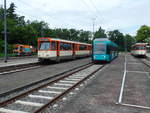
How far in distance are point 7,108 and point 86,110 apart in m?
2.56

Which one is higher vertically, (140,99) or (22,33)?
(22,33)

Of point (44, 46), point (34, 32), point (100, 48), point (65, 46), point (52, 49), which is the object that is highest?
point (34, 32)

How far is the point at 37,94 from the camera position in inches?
Result: 257

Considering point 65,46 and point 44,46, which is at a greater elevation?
point 65,46

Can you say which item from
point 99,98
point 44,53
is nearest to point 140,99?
point 99,98

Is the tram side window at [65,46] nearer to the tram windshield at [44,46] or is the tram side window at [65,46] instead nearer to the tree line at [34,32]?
the tram windshield at [44,46]

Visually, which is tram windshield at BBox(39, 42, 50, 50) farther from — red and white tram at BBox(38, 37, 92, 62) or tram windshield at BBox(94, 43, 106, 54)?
tram windshield at BBox(94, 43, 106, 54)

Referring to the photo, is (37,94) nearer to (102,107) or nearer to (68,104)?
(68,104)

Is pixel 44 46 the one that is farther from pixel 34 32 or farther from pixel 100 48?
pixel 34 32

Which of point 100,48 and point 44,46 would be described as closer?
point 44,46

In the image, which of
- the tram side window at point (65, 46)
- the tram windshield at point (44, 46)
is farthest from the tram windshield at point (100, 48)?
the tram windshield at point (44, 46)

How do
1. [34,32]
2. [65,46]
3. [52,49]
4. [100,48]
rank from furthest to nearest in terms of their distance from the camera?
[34,32] → [65,46] → [100,48] → [52,49]

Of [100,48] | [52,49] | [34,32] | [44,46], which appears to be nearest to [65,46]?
[52,49]

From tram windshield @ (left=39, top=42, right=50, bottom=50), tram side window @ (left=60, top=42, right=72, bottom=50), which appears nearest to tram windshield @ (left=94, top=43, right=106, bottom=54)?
tram side window @ (left=60, top=42, right=72, bottom=50)
